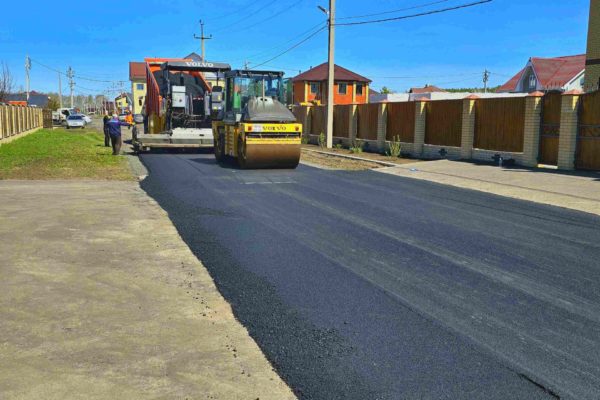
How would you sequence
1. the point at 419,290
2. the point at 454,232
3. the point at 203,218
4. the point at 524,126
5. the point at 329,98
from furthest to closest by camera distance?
1. the point at 329,98
2. the point at 524,126
3. the point at 203,218
4. the point at 454,232
5. the point at 419,290

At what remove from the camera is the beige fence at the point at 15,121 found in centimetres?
2964

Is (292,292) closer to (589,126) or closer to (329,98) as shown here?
(589,126)

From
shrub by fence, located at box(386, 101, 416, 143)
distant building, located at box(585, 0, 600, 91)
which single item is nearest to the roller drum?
shrub by fence, located at box(386, 101, 416, 143)

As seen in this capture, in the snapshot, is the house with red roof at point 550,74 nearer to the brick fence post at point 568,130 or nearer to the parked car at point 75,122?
the brick fence post at point 568,130

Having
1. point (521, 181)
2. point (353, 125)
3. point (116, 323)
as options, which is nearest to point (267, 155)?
point (521, 181)

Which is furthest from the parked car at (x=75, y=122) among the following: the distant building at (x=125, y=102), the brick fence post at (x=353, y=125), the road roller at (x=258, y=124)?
the road roller at (x=258, y=124)

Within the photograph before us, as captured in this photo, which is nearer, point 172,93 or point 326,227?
point 326,227

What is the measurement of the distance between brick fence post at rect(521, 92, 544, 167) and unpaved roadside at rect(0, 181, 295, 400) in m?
12.5

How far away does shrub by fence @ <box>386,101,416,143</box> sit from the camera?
23.3m

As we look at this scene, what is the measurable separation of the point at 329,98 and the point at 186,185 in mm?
15634

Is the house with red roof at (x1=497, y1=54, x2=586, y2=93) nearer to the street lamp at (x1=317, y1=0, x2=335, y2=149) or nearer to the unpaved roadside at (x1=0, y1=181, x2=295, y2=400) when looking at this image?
the street lamp at (x1=317, y1=0, x2=335, y2=149)

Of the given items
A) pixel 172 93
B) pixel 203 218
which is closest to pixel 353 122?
pixel 172 93

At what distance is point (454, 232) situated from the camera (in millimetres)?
8688

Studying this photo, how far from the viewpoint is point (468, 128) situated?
2000 cm
